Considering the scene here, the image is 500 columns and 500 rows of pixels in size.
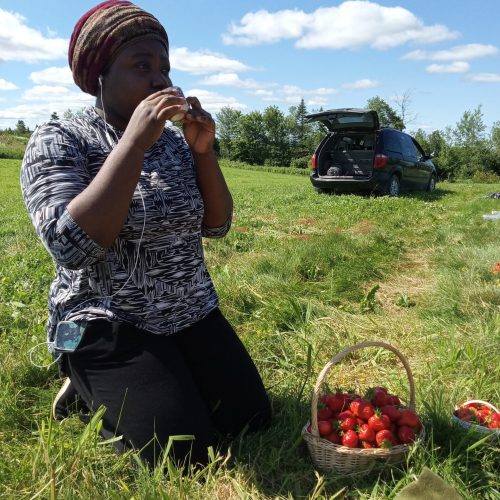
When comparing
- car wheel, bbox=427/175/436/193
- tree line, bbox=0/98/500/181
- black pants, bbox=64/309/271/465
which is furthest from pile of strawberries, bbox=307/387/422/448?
tree line, bbox=0/98/500/181

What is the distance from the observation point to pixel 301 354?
280 cm

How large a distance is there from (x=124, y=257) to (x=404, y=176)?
34.5 ft

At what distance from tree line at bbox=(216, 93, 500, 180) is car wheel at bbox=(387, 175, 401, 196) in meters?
34.3

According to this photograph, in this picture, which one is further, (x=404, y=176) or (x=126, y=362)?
(x=404, y=176)

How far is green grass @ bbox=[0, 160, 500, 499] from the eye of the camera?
180cm

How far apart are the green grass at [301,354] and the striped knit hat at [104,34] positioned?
1321 millimetres

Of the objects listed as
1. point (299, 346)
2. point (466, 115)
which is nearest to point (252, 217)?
point (299, 346)

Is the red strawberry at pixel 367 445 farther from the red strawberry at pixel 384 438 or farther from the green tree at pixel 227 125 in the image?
the green tree at pixel 227 125

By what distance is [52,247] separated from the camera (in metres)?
1.73

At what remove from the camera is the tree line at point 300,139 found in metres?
46.0

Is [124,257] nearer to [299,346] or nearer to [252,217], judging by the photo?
[299,346]

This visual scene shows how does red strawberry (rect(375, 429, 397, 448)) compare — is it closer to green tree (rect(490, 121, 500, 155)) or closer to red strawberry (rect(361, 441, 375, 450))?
red strawberry (rect(361, 441, 375, 450))

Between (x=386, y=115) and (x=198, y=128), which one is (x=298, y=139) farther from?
(x=198, y=128)

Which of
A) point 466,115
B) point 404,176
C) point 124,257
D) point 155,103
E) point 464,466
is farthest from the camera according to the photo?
point 466,115
